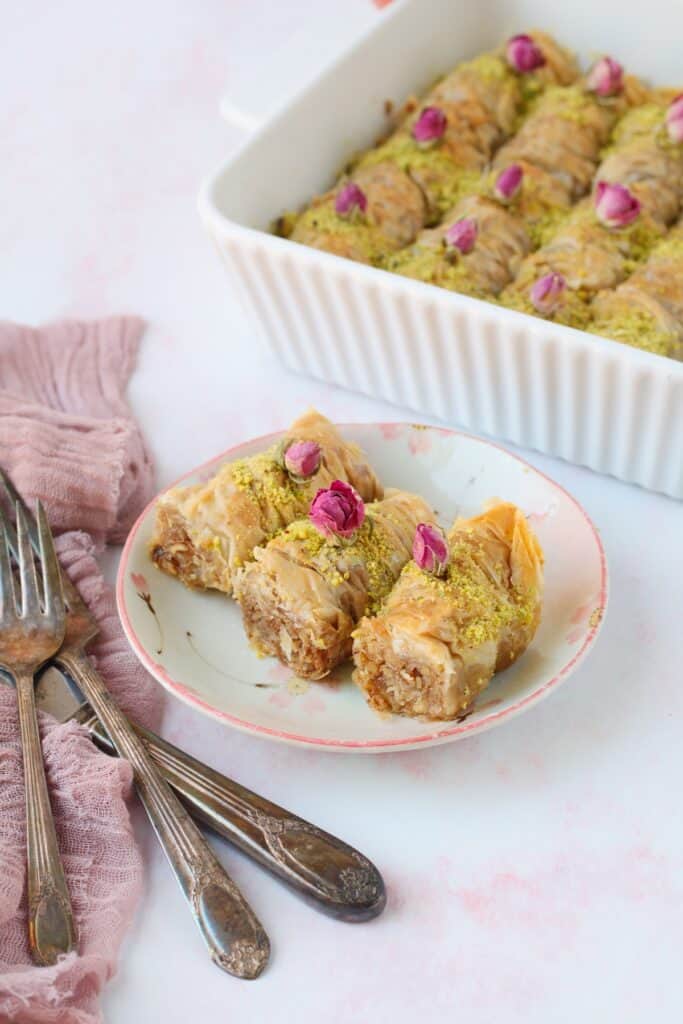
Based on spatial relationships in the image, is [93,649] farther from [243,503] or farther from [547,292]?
[547,292]

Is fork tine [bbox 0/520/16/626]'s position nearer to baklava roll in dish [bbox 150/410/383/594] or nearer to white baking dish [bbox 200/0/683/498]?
baklava roll in dish [bbox 150/410/383/594]

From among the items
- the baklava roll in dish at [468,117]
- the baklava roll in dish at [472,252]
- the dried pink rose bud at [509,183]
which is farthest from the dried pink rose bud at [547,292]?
the baklava roll in dish at [468,117]

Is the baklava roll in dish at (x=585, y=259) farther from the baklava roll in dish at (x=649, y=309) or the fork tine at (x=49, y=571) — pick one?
the fork tine at (x=49, y=571)

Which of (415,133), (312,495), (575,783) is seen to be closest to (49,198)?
(415,133)

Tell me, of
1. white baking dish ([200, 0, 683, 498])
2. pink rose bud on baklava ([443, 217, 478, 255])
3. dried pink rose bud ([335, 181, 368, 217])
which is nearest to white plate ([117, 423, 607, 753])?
white baking dish ([200, 0, 683, 498])

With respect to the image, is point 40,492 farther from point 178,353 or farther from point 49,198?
point 49,198

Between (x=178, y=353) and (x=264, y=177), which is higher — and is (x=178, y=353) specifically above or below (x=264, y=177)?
below
